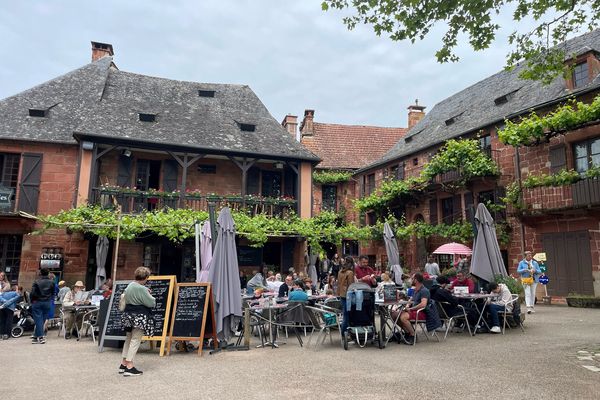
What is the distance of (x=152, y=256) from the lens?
16.3m

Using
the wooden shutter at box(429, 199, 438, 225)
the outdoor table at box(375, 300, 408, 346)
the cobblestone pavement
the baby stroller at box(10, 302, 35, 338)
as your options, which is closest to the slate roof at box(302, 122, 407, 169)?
the wooden shutter at box(429, 199, 438, 225)

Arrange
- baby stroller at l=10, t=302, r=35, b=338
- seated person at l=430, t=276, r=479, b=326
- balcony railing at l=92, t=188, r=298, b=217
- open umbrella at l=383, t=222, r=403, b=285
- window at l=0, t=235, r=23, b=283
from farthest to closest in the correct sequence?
balcony railing at l=92, t=188, r=298, b=217, window at l=0, t=235, r=23, b=283, open umbrella at l=383, t=222, r=403, b=285, baby stroller at l=10, t=302, r=35, b=338, seated person at l=430, t=276, r=479, b=326

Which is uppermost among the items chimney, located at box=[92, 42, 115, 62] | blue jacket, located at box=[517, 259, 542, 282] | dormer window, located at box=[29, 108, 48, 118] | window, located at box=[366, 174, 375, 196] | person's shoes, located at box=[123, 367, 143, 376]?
chimney, located at box=[92, 42, 115, 62]

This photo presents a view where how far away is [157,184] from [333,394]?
14.1 meters

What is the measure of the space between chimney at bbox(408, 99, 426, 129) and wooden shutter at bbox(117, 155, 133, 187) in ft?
60.3

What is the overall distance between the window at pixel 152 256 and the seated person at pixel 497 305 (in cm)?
1212

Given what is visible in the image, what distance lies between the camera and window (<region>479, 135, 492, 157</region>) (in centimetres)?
1755

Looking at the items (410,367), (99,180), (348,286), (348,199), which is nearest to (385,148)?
(348,199)

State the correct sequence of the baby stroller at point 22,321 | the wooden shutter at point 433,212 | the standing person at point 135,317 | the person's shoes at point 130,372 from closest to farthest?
1. the person's shoes at point 130,372
2. the standing person at point 135,317
3. the baby stroller at point 22,321
4. the wooden shutter at point 433,212

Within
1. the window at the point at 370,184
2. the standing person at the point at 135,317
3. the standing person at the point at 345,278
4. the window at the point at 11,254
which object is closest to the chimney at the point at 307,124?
the window at the point at 370,184

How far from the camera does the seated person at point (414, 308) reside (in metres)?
7.15

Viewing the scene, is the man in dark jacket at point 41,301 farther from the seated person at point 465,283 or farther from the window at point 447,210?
the window at point 447,210

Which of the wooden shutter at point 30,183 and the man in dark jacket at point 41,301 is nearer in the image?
the man in dark jacket at point 41,301

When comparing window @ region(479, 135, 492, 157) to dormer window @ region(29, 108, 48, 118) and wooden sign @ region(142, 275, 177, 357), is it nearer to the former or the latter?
wooden sign @ region(142, 275, 177, 357)
